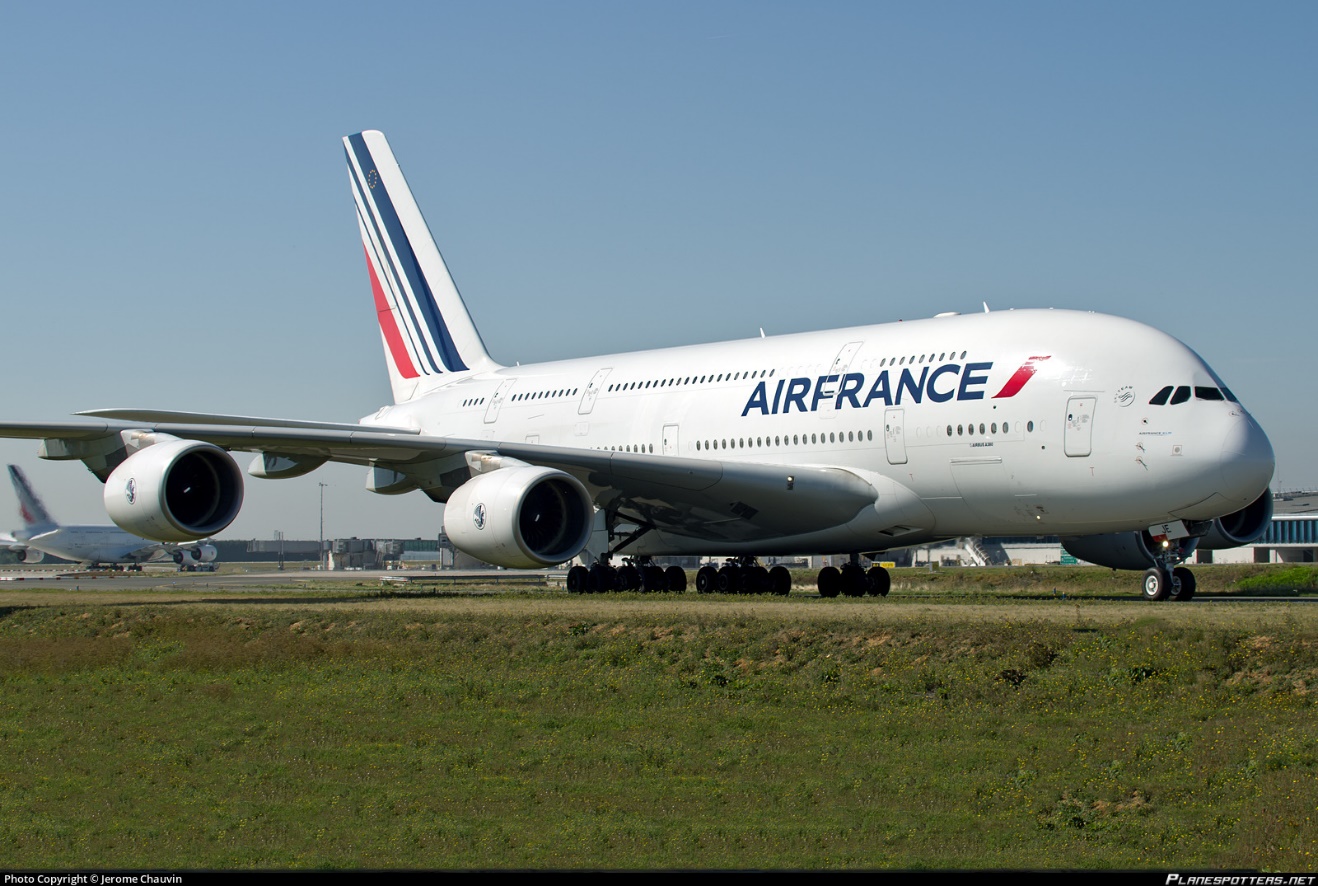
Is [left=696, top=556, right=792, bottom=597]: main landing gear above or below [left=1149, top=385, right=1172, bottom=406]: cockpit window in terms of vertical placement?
below

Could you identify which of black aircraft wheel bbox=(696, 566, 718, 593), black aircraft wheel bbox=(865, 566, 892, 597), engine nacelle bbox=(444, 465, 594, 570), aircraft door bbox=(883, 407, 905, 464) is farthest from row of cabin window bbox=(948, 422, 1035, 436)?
black aircraft wheel bbox=(696, 566, 718, 593)

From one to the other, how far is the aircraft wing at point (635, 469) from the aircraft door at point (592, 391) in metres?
3.49

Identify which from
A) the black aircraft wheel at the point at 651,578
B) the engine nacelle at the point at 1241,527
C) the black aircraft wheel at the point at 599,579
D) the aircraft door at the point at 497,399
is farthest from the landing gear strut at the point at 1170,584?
the aircraft door at the point at 497,399

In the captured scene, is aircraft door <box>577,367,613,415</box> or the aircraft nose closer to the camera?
the aircraft nose

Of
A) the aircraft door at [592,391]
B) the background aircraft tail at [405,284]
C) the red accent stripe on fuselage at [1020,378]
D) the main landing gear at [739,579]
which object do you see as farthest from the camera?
the background aircraft tail at [405,284]

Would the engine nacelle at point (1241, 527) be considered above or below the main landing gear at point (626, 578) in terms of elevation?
above

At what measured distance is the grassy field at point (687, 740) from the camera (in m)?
10.1

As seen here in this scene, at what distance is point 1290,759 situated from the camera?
1091cm

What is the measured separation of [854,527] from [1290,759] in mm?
12579

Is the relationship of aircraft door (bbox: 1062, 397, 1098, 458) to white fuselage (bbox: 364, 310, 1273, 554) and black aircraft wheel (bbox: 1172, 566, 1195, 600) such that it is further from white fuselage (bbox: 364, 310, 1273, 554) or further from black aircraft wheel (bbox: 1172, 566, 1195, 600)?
black aircraft wheel (bbox: 1172, 566, 1195, 600)

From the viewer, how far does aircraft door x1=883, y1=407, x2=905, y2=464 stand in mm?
22109

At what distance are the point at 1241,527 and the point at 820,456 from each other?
6.79 metres

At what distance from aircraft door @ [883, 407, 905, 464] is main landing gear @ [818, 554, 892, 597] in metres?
3.32

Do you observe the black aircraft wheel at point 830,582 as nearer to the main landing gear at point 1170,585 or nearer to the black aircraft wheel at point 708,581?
the black aircraft wheel at point 708,581
